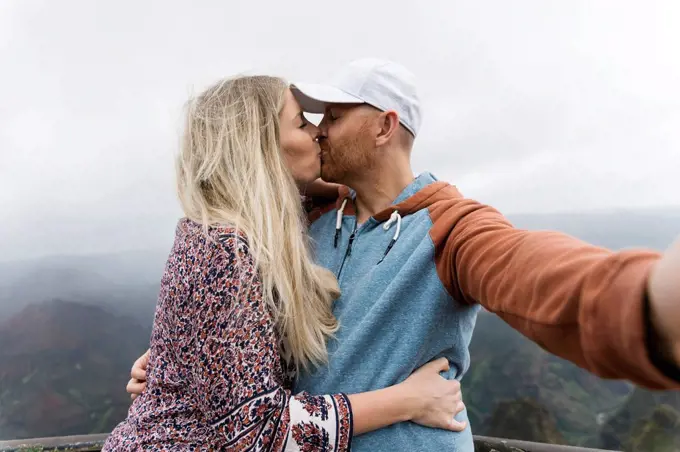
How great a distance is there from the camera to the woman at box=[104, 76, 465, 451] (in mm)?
1010

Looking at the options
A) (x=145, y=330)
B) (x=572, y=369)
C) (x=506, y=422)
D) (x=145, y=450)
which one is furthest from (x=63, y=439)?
(x=572, y=369)

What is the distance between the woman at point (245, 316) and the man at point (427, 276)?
0.22 feet

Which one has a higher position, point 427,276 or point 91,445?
point 427,276

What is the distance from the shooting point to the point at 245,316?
102cm

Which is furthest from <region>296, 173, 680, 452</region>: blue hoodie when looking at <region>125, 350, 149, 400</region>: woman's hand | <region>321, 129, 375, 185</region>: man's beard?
<region>125, 350, 149, 400</region>: woman's hand

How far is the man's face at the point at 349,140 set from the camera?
1.50 meters

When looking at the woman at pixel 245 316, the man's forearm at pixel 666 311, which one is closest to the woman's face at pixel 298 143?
the woman at pixel 245 316

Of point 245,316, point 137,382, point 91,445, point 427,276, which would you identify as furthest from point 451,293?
point 91,445

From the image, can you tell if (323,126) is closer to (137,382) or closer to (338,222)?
(338,222)

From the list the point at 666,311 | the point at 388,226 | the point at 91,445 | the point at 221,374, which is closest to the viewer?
the point at 666,311

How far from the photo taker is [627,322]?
55 centimetres

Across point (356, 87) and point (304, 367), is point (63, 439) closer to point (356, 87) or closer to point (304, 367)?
point (304, 367)

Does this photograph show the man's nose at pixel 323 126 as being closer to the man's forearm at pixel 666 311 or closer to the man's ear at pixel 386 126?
the man's ear at pixel 386 126

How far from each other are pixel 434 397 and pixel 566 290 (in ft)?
2.02
